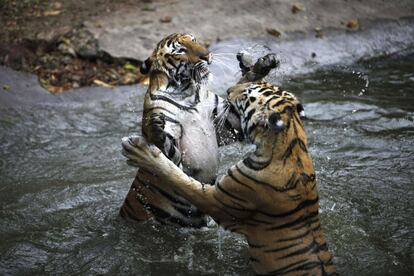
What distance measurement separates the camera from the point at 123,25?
6809 mm

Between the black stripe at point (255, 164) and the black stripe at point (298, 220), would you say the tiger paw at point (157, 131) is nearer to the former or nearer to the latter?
the black stripe at point (255, 164)

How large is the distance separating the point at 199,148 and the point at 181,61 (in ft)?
1.57

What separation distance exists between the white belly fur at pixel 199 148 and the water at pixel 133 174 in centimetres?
40

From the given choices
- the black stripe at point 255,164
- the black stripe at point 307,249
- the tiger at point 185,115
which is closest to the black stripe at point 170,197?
the tiger at point 185,115

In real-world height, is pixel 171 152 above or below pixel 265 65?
below

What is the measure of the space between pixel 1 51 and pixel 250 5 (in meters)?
2.89

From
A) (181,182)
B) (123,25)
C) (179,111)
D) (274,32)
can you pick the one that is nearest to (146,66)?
(179,111)

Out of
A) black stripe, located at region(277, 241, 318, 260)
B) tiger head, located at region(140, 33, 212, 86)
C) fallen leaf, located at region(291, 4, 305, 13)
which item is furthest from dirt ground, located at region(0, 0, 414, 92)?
black stripe, located at region(277, 241, 318, 260)

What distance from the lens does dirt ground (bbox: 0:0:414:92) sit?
21.0 ft

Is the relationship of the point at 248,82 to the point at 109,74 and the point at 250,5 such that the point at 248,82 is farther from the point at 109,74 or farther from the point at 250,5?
the point at 250,5

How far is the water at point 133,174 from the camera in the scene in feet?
11.5

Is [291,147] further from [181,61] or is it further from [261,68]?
[181,61]

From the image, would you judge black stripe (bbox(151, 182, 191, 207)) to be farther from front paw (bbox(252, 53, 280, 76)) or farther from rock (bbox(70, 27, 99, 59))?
rock (bbox(70, 27, 99, 59))

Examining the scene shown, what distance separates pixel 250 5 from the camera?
24.1ft
